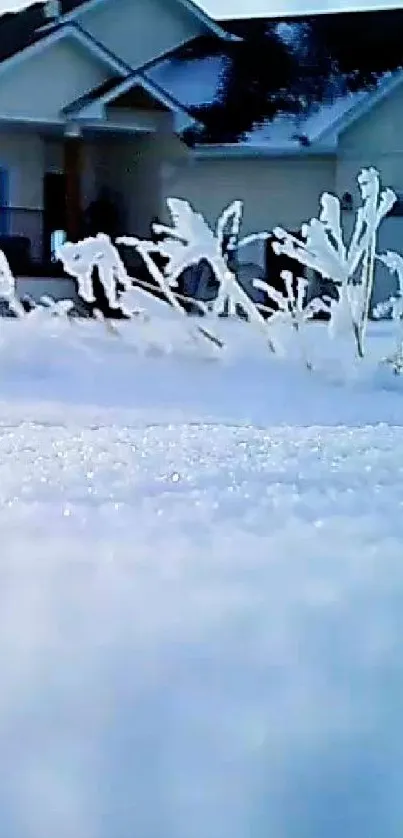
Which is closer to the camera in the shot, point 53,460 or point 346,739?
point 346,739

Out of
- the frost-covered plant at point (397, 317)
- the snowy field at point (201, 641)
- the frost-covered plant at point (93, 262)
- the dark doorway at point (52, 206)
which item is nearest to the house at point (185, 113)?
the dark doorway at point (52, 206)

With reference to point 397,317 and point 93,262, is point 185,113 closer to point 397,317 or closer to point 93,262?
point 93,262

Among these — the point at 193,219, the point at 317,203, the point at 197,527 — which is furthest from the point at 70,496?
the point at 317,203

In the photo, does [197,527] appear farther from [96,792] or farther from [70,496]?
[96,792]

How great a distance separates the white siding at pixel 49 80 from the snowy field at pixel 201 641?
1.46 meters

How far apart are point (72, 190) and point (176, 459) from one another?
1304 millimetres

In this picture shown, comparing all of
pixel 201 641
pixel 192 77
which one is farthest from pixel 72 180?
pixel 201 641

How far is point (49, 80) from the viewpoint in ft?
8.61

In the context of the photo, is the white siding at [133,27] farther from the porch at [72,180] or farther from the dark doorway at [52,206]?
the dark doorway at [52,206]

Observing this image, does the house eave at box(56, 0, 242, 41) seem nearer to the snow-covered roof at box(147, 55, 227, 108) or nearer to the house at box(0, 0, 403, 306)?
the house at box(0, 0, 403, 306)

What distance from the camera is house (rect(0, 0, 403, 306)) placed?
7.86 ft

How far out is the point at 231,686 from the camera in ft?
2.06

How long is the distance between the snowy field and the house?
4.00 feet

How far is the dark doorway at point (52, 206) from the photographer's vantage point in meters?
2.37
